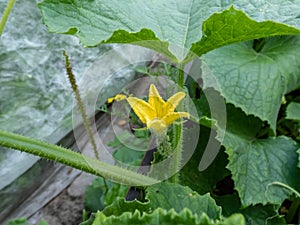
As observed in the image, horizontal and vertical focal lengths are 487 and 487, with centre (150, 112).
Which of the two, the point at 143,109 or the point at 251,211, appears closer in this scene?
the point at 143,109

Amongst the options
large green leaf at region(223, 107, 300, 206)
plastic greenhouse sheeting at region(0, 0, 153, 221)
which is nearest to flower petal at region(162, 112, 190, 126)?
large green leaf at region(223, 107, 300, 206)

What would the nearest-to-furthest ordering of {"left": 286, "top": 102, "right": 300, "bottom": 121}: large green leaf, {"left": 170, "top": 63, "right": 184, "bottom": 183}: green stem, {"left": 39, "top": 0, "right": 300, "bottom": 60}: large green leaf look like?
{"left": 39, "top": 0, "right": 300, "bottom": 60}: large green leaf
{"left": 170, "top": 63, "right": 184, "bottom": 183}: green stem
{"left": 286, "top": 102, "right": 300, "bottom": 121}: large green leaf

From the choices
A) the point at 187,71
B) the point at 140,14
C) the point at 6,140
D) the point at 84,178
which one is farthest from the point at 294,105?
the point at 84,178

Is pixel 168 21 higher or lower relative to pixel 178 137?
higher

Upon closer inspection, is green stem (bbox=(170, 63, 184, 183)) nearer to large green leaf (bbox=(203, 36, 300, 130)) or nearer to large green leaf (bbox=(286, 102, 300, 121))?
large green leaf (bbox=(203, 36, 300, 130))

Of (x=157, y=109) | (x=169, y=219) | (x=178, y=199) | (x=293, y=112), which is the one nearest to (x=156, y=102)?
(x=157, y=109)

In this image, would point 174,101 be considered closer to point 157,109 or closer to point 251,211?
point 157,109
